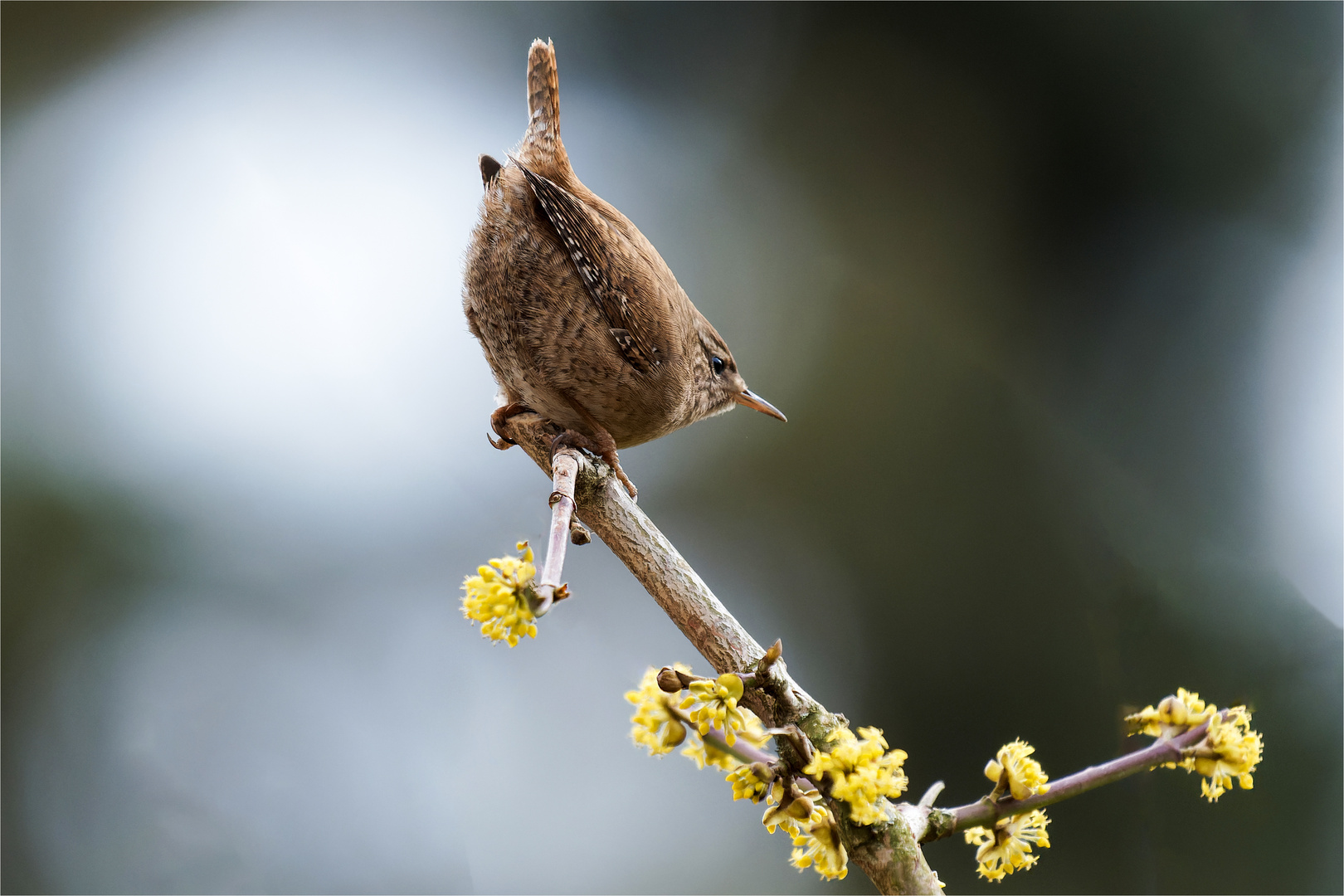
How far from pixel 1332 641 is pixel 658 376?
1.66 meters

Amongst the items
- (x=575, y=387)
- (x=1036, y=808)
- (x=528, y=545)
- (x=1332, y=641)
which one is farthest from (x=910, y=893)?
(x=1332, y=641)

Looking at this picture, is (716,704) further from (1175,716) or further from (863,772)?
(1175,716)

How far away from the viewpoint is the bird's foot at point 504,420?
116 centimetres

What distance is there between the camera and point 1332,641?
1.73 m

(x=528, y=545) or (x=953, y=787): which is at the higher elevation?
(x=953, y=787)

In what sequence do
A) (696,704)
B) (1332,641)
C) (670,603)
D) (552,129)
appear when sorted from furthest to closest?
(1332,641) < (552,129) < (670,603) < (696,704)

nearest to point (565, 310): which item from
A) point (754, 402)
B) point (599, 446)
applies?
point (599, 446)

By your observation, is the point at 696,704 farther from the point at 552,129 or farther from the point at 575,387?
the point at 552,129

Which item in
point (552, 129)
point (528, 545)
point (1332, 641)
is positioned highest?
point (552, 129)

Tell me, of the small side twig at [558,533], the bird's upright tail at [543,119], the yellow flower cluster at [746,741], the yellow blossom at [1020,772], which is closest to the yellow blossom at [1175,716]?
the yellow blossom at [1020,772]

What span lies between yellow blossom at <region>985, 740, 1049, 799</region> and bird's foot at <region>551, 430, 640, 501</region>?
572 millimetres

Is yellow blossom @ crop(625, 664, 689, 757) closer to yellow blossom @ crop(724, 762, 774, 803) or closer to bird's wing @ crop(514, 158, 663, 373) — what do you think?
yellow blossom @ crop(724, 762, 774, 803)

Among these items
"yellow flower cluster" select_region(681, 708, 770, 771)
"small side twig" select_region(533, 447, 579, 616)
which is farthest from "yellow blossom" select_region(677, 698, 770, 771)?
"small side twig" select_region(533, 447, 579, 616)

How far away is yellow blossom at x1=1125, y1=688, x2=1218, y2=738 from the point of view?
0.65m
